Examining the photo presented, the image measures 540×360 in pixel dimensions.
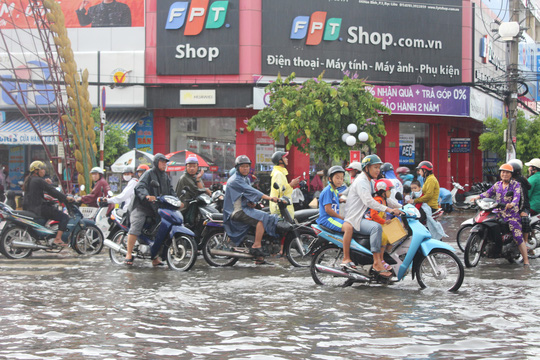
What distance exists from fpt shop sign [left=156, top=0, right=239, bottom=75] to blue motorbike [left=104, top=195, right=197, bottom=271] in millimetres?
19602

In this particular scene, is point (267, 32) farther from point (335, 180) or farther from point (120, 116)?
point (335, 180)

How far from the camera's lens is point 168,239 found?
10.7 meters

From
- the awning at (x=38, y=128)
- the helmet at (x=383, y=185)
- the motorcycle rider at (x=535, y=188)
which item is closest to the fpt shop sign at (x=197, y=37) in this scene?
the awning at (x=38, y=128)

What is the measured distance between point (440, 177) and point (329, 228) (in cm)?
2582

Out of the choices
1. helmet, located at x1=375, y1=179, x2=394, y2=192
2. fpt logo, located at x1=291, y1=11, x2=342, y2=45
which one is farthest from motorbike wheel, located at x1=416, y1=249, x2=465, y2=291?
fpt logo, located at x1=291, y1=11, x2=342, y2=45

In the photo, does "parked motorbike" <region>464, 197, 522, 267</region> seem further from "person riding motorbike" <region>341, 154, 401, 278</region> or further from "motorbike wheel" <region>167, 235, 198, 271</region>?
"motorbike wheel" <region>167, 235, 198, 271</region>

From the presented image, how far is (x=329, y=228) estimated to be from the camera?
912cm

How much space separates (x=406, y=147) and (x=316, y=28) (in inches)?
278

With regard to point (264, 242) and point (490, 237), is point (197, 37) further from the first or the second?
point (490, 237)

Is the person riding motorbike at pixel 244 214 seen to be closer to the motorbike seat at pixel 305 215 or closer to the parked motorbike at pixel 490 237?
the motorbike seat at pixel 305 215

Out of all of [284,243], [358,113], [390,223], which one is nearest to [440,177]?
[358,113]

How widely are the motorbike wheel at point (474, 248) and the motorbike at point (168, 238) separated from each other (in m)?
4.22

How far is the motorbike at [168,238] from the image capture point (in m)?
10.5

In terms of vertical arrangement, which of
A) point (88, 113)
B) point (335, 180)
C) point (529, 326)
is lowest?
point (529, 326)
